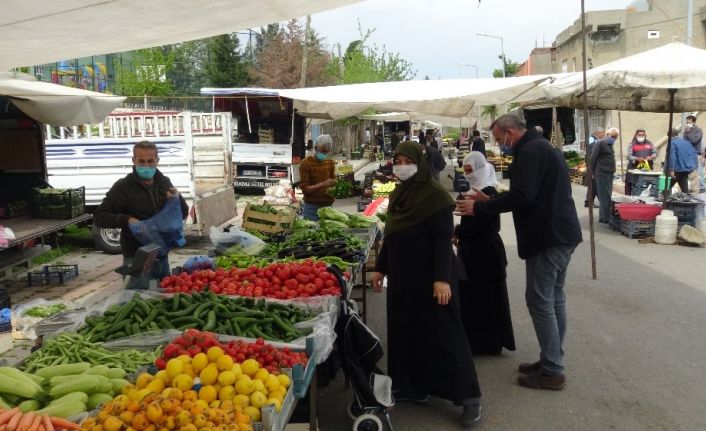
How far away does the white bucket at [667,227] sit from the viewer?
37.8 ft

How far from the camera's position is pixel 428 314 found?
185 inches

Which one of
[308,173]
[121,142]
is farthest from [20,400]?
[121,142]

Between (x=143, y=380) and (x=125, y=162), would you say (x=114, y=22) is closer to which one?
(x=143, y=380)

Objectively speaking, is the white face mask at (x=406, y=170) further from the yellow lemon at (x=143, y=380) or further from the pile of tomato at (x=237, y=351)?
the yellow lemon at (x=143, y=380)

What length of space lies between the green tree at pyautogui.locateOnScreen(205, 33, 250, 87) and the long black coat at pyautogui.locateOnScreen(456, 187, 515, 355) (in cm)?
4776

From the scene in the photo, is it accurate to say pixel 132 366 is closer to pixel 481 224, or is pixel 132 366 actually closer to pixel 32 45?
pixel 32 45

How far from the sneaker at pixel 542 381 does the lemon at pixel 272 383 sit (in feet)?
9.64

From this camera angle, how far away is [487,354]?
6.23 metres

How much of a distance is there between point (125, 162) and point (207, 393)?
9.81 m

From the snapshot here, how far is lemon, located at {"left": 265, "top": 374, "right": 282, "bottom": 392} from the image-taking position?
3158 millimetres

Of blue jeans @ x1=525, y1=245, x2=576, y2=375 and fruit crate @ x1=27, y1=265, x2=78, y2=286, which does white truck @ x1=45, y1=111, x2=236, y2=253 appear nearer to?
fruit crate @ x1=27, y1=265, x2=78, y2=286

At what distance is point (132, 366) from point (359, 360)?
1685mm

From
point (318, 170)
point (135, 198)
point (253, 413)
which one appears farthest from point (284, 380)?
point (318, 170)

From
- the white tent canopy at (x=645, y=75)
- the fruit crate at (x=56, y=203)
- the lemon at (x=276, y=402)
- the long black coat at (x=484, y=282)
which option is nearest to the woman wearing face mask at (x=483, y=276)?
the long black coat at (x=484, y=282)
